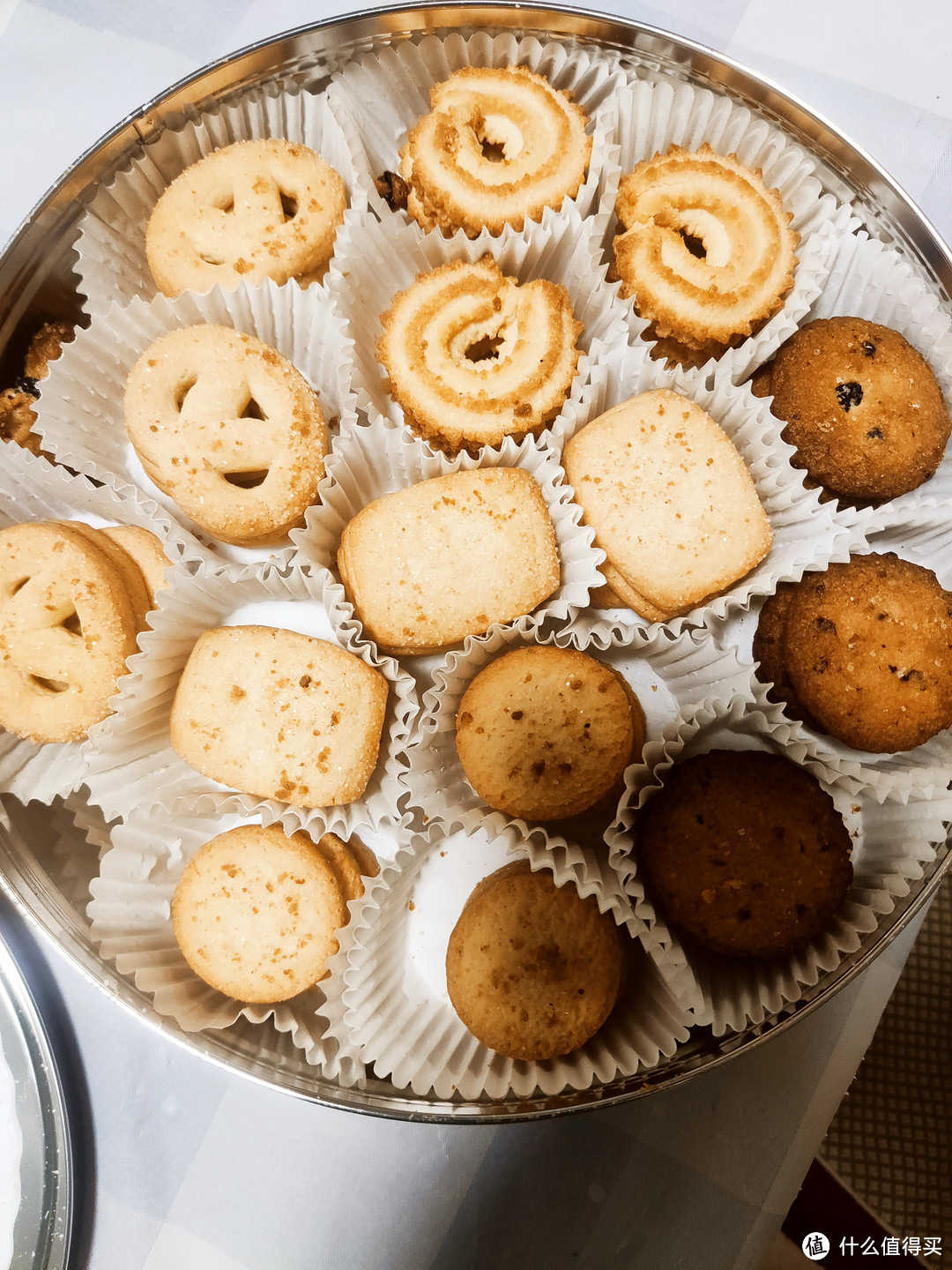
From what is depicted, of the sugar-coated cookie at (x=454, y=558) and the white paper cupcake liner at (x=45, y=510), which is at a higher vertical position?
the sugar-coated cookie at (x=454, y=558)

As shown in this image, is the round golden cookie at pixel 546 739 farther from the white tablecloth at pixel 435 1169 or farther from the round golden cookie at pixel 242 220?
the round golden cookie at pixel 242 220

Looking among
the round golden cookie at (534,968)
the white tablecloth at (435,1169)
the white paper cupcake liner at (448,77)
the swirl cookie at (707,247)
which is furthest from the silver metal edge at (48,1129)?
the swirl cookie at (707,247)

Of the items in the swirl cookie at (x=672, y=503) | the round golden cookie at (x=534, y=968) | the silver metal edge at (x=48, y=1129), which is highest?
the swirl cookie at (x=672, y=503)

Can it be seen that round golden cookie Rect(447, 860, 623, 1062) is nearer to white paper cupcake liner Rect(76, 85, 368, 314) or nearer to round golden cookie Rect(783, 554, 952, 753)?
round golden cookie Rect(783, 554, 952, 753)

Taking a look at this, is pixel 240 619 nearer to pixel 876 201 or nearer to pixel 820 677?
pixel 820 677

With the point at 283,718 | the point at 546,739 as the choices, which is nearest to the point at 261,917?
the point at 283,718

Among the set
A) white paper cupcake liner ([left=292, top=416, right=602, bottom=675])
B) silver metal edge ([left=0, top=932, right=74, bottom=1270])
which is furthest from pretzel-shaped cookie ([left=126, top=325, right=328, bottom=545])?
silver metal edge ([left=0, top=932, right=74, bottom=1270])
